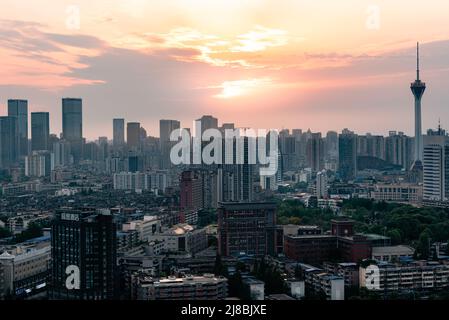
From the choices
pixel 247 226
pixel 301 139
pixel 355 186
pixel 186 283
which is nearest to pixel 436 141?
pixel 355 186

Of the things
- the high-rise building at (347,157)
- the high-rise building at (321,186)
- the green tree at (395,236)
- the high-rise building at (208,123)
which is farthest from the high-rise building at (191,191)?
the high-rise building at (347,157)

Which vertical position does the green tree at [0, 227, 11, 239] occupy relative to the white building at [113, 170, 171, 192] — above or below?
below

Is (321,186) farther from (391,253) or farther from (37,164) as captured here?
(391,253)

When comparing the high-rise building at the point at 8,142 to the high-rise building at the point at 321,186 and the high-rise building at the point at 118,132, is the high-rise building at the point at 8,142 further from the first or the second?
the high-rise building at the point at 321,186

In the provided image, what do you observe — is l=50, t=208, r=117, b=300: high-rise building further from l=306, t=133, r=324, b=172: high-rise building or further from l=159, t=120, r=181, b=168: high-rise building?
l=306, t=133, r=324, b=172: high-rise building

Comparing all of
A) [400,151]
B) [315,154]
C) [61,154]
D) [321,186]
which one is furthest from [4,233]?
[400,151]

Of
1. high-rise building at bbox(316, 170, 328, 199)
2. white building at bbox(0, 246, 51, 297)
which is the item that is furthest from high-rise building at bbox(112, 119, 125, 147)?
high-rise building at bbox(316, 170, 328, 199)
